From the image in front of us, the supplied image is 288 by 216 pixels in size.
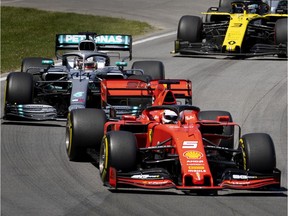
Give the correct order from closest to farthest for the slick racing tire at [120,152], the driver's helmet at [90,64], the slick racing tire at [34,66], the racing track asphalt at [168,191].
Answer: the racing track asphalt at [168,191]
the slick racing tire at [120,152]
the driver's helmet at [90,64]
the slick racing tire at [34,66]

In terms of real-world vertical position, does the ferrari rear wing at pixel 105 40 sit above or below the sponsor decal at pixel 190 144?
above

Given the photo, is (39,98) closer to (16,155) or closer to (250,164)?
(16,155)

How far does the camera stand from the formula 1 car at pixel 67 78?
65.4 feet

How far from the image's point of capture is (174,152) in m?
14.8

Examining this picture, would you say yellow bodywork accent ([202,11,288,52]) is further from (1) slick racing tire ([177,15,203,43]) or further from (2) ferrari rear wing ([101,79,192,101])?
(2) ferrari rear wing ([101,79,192,101])

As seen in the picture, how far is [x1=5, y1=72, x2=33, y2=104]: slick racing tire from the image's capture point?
20.2m

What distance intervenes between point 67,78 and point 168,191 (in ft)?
22.9

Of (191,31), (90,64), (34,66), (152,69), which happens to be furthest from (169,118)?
(191,31)

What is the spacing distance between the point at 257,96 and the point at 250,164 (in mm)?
8993

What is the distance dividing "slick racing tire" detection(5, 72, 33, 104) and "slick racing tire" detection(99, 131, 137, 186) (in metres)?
5.93

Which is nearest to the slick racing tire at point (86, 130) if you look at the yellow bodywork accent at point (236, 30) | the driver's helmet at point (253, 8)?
the yellow bodywork accent at point (236, 30)

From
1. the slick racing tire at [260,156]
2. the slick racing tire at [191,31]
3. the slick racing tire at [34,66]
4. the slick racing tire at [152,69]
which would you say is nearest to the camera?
the slick racing tire at [260,156]

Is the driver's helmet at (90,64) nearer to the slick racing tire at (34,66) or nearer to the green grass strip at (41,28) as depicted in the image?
the slick racing tire at (34,66)

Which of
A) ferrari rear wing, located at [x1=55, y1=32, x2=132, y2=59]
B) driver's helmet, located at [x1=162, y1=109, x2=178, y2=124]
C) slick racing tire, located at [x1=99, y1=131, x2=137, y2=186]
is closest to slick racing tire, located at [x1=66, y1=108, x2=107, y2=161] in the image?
driver's helmet, located at [x1=162, y1=109, x2=178, y2=124]
